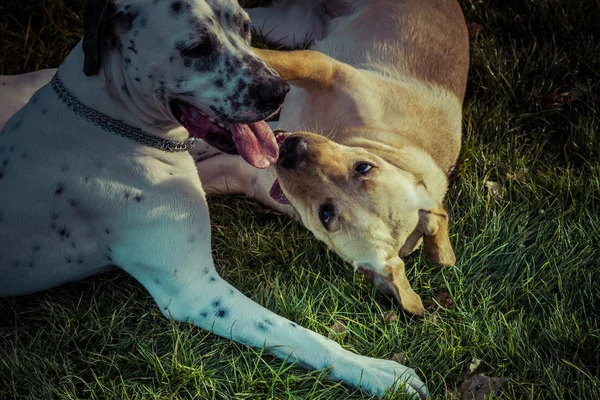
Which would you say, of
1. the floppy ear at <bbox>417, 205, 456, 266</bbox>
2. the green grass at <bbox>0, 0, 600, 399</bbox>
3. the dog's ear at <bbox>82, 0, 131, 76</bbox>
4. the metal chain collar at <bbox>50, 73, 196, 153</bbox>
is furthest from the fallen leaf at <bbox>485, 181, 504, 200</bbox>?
the dog's ear at <bbox>82, 0, 131, 76</bbox>

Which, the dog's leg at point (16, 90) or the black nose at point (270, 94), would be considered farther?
the dog's leg at point (16, 90)

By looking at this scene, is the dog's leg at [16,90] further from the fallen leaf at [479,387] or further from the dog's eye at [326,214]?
the fallen leaf at [479,387]

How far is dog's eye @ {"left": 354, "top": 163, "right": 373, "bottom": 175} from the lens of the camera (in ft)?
11.6

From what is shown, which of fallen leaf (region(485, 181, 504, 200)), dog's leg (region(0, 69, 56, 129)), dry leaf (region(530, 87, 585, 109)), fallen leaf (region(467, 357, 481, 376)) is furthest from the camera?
dry leaf (region(530, 87, 585, 109))

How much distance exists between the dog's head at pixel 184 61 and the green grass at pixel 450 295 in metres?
0.97

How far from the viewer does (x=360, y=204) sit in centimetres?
346

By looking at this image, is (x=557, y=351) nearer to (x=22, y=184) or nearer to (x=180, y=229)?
(x=180, y=229)

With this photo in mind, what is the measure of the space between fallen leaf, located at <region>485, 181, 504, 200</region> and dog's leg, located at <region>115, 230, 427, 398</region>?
1370 mm

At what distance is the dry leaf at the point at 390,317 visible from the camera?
12.0 ft

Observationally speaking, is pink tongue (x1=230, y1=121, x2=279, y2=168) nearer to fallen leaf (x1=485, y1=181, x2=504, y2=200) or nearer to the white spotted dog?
the white spotted dog

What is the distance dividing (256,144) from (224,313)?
0.78 meters

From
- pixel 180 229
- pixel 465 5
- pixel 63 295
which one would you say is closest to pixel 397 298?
pixel 180 229

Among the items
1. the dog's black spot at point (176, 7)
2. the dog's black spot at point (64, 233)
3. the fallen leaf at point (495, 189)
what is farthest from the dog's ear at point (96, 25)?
the fallen leaf at point (495, 189)

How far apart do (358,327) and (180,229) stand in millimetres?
985
